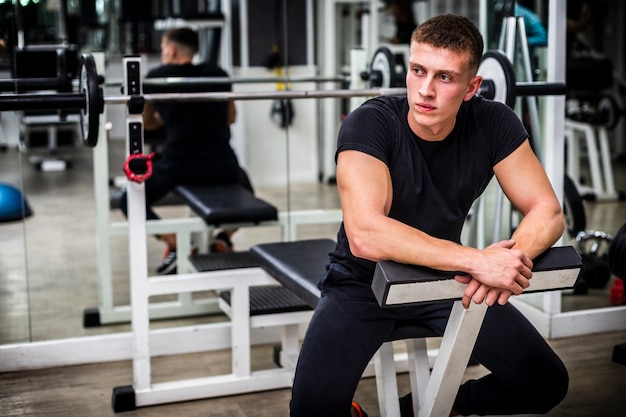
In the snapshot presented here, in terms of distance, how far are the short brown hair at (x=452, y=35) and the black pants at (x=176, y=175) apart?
2.11 meters

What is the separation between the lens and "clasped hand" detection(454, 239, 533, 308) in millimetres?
1850

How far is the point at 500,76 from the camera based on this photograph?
9.92ft

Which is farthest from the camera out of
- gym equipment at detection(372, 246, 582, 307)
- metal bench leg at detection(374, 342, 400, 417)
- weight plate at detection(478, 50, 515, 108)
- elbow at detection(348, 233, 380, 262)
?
weight plate at detection(478, 50, 515, 108)

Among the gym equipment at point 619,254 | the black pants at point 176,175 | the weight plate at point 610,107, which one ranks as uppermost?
the weight plate at point 610,107

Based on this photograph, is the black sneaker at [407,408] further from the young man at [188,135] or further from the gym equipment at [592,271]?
the gym equipment at [592,271]

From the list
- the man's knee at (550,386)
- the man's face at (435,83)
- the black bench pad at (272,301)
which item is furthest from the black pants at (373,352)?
the black bench pad at (272,301)

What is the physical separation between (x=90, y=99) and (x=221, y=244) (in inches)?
58.9

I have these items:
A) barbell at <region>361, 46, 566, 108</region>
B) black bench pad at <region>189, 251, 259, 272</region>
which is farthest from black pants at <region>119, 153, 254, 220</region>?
barbell at <region>361, 46, 566, 108</region>

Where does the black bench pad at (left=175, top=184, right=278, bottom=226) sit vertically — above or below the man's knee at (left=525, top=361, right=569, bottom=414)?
above

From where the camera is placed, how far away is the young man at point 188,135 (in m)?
3.98

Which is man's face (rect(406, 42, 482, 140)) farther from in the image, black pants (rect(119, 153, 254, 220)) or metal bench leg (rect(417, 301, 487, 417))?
black pants (rect(119, 153, 254, 220))

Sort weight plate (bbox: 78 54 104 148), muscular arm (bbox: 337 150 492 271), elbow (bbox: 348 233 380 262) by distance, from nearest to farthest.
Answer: muscular arm (bbox: 337 150 492 271) → elbow (bbox: 348 233 380 262) → weight plate (bbox: 78 54 104 148)

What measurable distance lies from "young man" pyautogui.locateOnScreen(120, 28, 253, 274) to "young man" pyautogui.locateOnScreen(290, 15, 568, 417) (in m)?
1.84

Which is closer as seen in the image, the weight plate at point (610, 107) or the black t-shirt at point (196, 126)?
the black t-shirt at point (196, 126)
